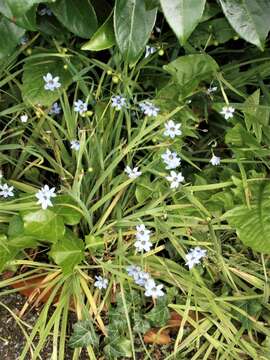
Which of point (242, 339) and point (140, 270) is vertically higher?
point (140, 270)

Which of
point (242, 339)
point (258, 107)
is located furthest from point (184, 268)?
point (258, 107)

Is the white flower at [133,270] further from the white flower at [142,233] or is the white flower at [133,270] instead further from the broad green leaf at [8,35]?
the broad green leaf at [8,35]

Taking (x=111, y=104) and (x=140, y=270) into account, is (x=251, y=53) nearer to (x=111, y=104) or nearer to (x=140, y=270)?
(x=111, y=104)

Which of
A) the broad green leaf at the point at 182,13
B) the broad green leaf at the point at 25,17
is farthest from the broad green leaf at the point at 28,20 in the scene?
the broad green leaf at the point at 182,13

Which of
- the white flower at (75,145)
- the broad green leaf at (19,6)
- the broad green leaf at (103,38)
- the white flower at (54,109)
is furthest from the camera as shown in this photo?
the white flower at (54,109)

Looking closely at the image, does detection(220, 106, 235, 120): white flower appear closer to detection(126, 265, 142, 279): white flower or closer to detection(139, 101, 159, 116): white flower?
detection(139, 101, 159, 116): white flower

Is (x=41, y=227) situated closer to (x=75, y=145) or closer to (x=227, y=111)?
(x=75, y=145)

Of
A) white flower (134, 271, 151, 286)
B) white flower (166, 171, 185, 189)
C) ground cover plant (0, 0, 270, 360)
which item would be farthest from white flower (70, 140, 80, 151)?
white flower (134, 271, 151, 286)
